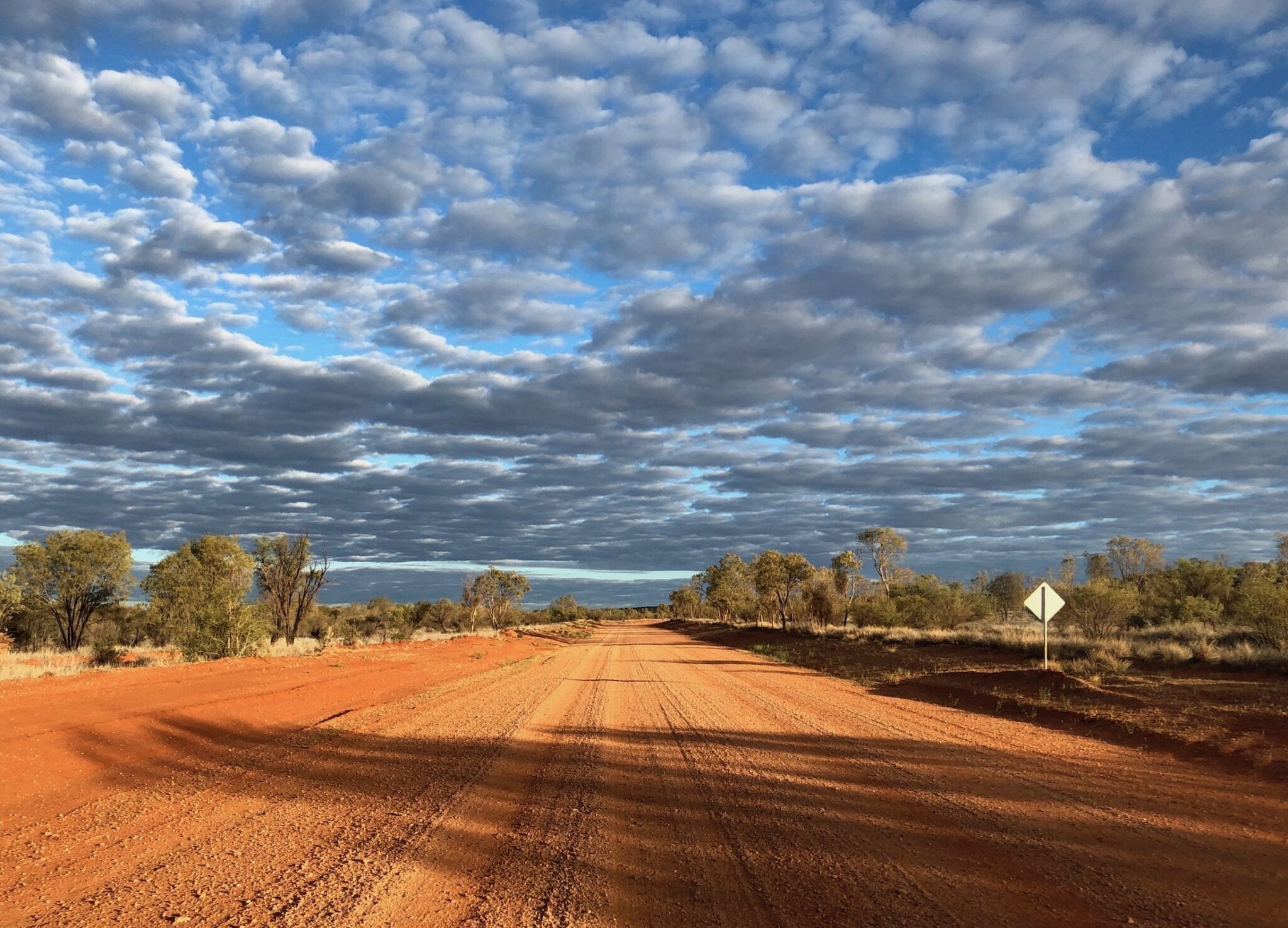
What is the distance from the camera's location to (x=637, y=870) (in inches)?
244

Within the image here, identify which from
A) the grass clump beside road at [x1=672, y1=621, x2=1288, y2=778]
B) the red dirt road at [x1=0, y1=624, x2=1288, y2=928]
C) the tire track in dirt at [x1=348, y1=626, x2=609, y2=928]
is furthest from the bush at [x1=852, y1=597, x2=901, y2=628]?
the tire track in dirt at [x1=348, y1=626, x2=609, y2=928]

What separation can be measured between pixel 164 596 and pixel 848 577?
177 feet

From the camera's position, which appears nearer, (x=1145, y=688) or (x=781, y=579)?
(x=1145, y=688)

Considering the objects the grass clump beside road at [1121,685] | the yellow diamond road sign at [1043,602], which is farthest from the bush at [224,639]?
the yellow diamond road sign at [1043,602]

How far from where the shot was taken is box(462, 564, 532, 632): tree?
287 feet

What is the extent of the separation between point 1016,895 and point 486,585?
8500 cm

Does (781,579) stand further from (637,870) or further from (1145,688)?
(637,870)

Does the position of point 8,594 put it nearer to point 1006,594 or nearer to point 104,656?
point 104,656

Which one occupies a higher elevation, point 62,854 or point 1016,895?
point 1016,895

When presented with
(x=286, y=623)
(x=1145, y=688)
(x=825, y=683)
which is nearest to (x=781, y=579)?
(x=286, y=623)

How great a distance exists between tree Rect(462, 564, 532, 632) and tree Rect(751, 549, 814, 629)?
31165 millimetres

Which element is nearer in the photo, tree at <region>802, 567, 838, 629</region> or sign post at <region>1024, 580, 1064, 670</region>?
sign post at <region>1024, 580, 1064, 670</region>

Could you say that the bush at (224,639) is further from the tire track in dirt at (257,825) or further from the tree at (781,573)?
the tree at (781,573)

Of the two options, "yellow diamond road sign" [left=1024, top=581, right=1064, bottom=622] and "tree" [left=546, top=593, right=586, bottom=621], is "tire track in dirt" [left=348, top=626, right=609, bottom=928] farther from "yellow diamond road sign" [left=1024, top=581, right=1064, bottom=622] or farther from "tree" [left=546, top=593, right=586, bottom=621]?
"tree" [left=546, top=593, right=586, bottom=621]
